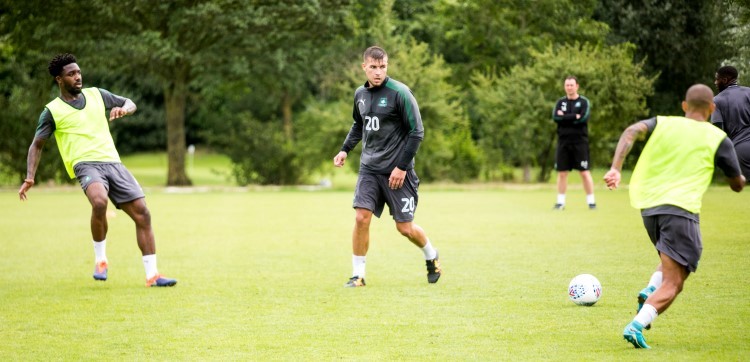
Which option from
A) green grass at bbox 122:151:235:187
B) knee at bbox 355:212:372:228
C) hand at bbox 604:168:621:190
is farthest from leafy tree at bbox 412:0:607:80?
hand at bbox 604:168:621:190

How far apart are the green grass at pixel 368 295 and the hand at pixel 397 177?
1.07 m

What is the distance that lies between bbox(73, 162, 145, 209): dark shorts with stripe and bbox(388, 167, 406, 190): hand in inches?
107

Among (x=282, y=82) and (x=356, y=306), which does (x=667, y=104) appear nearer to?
(x=282, y=82)

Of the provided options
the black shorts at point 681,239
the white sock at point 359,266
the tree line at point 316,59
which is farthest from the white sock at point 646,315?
the tree line at point 316,59

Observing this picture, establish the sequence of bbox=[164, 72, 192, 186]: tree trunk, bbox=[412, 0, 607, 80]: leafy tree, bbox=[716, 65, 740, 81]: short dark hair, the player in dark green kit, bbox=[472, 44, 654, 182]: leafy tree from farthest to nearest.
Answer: bbox=[412, 0, 607, 80]: leafy tree → bbox=[164, 72, 192, 186]: tree trunk → bbox=[472, 44, 654, 182]: leafy tree → bbox=[716, 65, 740, 81]: short dark hair → the player in dark green kit

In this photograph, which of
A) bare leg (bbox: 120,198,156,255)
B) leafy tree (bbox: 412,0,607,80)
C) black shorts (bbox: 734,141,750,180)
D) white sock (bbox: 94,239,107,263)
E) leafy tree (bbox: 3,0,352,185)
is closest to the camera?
bare leg (bbox: 120,198,156,255)

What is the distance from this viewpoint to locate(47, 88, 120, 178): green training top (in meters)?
10.1

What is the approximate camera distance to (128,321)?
8.33 meters

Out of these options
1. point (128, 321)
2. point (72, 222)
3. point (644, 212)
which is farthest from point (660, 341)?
point (72, 222)

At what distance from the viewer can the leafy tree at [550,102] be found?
1128 inches

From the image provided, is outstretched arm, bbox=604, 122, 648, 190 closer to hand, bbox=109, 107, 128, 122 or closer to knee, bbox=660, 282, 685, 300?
knee, bbox=660, 282, 685, 300

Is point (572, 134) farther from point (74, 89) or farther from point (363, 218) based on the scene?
point (74, 89)

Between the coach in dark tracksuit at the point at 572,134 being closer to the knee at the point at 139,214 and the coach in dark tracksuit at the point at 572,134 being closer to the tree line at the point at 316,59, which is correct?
the tree line at the point at 316,59

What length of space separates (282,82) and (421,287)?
2650 cm
